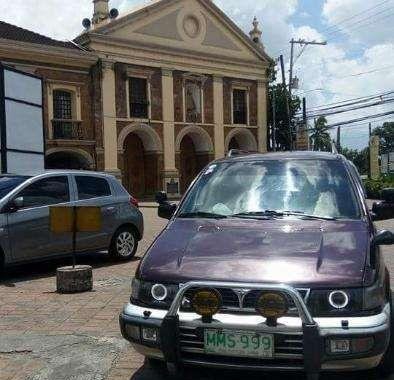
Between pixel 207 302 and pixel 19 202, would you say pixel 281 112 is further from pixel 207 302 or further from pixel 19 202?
pixel 207 302

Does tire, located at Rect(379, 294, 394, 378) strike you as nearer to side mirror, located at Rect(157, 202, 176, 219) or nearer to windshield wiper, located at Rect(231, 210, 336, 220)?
windshield wiper, located at Rect(231, 210, 336, 220)

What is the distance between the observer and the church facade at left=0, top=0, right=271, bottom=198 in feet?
103

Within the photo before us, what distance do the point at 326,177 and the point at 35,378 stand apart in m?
2.92

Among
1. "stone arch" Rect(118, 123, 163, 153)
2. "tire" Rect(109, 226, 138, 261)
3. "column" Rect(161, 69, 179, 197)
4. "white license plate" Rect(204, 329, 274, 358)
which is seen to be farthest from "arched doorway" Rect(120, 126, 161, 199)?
"white license plate" Rect(204, 329, 274, 358)

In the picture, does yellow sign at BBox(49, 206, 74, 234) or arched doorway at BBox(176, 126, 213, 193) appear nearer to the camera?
yellow sign at BBox(49, 206, 74, 234)

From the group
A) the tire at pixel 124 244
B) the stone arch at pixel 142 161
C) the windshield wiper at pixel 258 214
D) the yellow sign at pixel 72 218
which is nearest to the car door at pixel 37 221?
the tire at pixel 124 244

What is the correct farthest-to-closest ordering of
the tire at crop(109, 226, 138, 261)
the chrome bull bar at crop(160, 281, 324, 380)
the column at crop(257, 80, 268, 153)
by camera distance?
1. the column at crop(257, 80, 268, 153)
2. the tire at crop(109, 226, 138, 261)
3. the chrome bull bar at crop(160, 281, 324, 380)

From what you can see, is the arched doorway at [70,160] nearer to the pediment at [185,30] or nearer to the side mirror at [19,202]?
the pediment at [185,30]

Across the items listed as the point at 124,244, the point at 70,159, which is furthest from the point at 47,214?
the point at 70,159

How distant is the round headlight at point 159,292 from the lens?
389 cm

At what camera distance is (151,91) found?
34.5 metres

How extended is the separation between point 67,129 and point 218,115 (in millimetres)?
10407

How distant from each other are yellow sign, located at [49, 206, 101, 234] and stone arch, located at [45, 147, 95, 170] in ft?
78.3

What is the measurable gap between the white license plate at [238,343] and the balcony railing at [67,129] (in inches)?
1119
